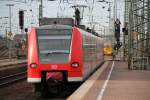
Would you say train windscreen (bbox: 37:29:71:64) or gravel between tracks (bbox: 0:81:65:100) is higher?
train windscreen (bbox: 37:29:71:64)

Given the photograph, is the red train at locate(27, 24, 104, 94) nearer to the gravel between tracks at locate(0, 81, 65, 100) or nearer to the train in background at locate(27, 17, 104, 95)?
the train in background at locate(27, 17, 104, 95)

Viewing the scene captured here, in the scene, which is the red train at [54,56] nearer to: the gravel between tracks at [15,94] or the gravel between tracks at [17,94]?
the gravel between tracks at [17,94]

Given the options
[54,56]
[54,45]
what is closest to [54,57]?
[54,56]

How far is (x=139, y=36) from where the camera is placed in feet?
122

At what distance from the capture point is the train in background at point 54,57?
18453 millimetres

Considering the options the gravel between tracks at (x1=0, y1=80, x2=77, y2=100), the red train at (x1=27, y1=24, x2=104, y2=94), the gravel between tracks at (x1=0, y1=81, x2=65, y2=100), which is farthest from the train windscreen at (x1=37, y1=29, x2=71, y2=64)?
the gravel between tracks at (x1=0, y1=81, x2=65, y2=100)

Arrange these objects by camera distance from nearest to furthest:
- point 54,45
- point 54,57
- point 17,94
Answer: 1. point 54,57
2. point 54,45
3. point 17,94

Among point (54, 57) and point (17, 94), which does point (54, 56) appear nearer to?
point (54, 57)

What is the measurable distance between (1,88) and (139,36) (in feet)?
50.1

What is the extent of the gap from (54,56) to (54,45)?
19.4 inches

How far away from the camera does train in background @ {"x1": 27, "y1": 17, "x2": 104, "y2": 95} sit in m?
18.5

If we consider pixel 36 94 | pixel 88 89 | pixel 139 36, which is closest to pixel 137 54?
pixel 139 36

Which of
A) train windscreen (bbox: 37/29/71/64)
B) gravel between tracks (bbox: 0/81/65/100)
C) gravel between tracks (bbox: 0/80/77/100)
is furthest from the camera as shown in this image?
gravel between tracks (bbox: 0/81/65/100)

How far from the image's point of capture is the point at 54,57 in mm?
18688
